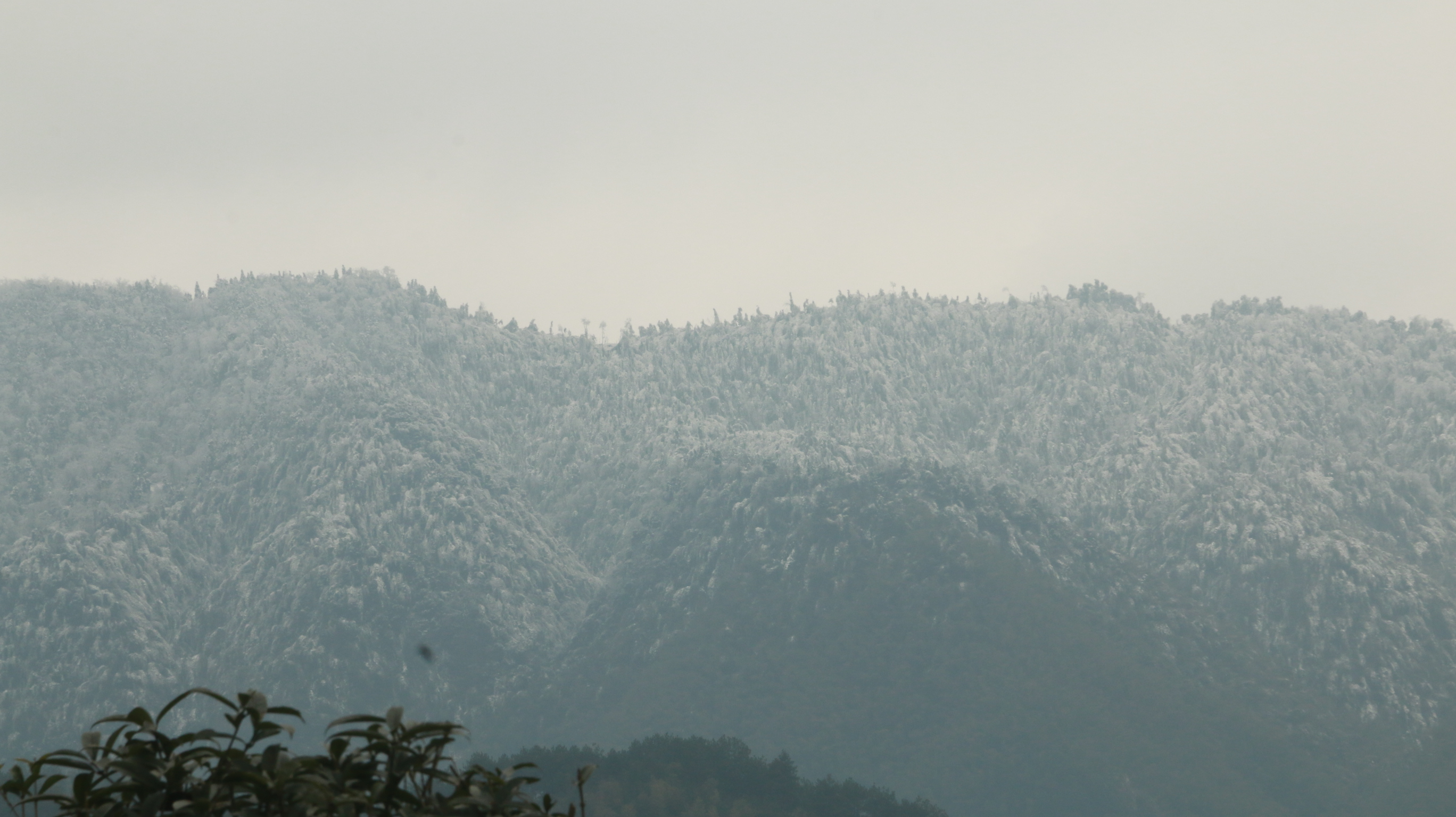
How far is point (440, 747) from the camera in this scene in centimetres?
1566

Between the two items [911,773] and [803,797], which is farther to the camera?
[911,773]

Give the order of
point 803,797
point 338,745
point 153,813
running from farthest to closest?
point 803,797, point 338,745, point 153,813

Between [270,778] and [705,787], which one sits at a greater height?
[270,778]

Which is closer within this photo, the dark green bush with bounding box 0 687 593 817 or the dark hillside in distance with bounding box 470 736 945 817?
the dark green bush with bounding box 0 687 593 817

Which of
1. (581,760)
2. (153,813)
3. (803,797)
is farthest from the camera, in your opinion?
(581,760)

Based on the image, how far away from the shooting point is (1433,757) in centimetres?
19512

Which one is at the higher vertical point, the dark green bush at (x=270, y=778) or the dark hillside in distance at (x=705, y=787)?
the dark green bush at (x=270, y=778)

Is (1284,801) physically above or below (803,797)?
above

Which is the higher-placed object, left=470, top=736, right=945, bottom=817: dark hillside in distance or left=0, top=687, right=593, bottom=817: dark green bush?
left=0, top=687, right=593, bottom=817: dark green bush

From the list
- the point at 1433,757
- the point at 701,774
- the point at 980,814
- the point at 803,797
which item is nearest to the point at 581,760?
the point at 701,774

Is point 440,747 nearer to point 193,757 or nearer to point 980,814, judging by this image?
point 193,757

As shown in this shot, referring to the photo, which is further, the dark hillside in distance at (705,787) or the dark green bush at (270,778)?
the dark hillside in distance at (705,787)

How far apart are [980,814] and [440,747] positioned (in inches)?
7246

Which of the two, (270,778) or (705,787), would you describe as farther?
(705,787)
